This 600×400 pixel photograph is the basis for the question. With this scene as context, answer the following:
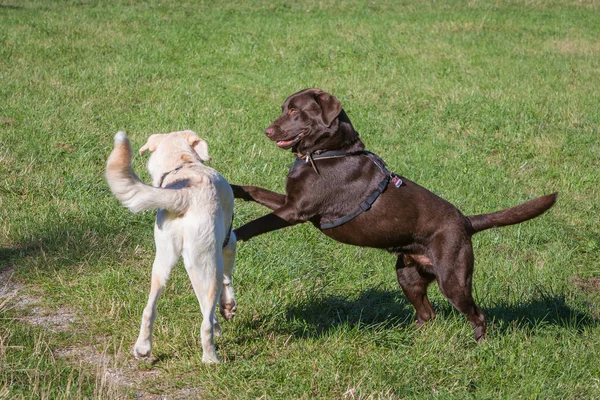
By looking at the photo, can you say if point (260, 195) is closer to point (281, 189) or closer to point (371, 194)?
point (371, 194)

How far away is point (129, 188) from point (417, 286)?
2266mm

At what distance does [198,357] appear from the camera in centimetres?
437

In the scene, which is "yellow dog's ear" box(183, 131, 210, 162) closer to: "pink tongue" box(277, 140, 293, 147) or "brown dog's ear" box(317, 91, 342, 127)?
"pink tongue" box(277, 140, 293, 147)

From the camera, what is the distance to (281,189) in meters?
7.59

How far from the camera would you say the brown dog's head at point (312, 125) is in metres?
5.01

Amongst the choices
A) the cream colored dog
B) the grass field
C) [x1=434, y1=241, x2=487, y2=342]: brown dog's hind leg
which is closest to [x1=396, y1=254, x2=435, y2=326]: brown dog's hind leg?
the grass field

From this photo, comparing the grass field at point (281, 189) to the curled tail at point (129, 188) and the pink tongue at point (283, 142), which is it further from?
the pink tongue at point (283, 142)

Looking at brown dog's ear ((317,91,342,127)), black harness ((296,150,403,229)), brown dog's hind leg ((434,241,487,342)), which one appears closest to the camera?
brown dog's hind leg ((434,241,487,342))

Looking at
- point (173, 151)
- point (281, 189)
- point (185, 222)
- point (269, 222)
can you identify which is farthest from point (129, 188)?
point (281, 189)

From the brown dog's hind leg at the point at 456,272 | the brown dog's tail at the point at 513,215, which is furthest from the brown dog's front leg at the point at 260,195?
the brown dog's tail at the point at 513,215

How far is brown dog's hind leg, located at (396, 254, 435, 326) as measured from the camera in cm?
514

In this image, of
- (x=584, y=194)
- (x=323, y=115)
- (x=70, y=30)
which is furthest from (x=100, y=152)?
(x=70, y=30)

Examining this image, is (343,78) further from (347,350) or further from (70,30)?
(347,350)

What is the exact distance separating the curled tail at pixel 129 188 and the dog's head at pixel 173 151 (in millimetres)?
562
